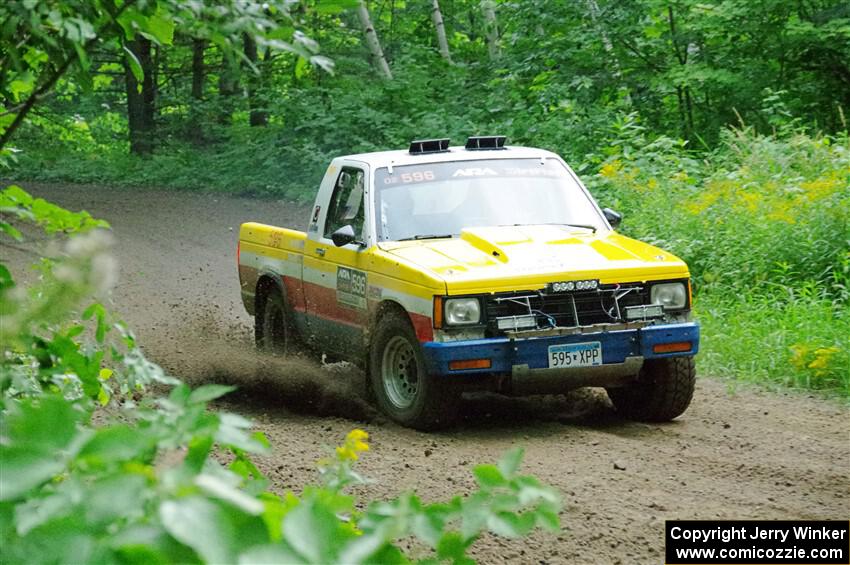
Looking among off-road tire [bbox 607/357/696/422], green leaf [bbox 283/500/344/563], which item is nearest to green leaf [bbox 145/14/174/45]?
green leaf [bbox 283/500/344/563]

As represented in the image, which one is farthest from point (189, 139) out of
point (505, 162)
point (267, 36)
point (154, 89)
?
point (267, 36)

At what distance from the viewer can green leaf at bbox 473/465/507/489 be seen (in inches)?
83.6

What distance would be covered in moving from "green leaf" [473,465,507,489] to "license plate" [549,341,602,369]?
18.8 feet

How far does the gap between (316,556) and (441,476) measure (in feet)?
17.2

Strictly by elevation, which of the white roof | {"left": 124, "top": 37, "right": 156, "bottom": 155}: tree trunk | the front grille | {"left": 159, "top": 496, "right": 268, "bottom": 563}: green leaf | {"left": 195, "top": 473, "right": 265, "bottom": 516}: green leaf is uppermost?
{"left": 124, "top": 37, "right": 156, "bottom": 155}: tree trunk

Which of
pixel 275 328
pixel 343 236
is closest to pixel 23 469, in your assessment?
pixel 343 236

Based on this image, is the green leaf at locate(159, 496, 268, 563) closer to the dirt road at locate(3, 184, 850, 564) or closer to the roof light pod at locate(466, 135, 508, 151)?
the dirt road at locate(3, 184, 850, 564)

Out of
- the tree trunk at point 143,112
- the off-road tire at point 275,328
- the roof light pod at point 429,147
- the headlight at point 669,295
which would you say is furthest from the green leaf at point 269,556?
the tree trunk at point 143,112

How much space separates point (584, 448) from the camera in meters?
7.54

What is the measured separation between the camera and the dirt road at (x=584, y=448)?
19.4 feet

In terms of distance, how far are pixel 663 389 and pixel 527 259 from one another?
1306 millimetres

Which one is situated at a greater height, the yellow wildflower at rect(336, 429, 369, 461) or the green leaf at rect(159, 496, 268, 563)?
the green leaf at rect(159, 496, 268, 563)

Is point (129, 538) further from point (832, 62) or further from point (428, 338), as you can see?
point (832, 62)

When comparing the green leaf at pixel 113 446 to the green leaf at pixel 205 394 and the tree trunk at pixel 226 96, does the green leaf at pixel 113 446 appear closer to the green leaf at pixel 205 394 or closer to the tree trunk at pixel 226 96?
the green leaf at pixel 205 394
